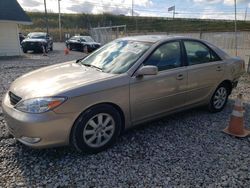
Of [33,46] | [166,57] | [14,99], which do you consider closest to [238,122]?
[166,57]

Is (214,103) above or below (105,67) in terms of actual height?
below

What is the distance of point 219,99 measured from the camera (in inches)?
194

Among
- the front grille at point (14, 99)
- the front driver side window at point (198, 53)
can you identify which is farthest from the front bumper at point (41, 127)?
the front driver side window at point (198, 53)

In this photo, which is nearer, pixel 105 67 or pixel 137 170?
pixel 137 170

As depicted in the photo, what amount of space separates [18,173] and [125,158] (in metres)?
1.31

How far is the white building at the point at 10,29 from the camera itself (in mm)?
15141

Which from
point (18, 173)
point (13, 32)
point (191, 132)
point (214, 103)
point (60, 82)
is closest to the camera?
point (18, 173)

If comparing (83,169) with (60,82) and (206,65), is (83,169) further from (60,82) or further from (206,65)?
(206,65)

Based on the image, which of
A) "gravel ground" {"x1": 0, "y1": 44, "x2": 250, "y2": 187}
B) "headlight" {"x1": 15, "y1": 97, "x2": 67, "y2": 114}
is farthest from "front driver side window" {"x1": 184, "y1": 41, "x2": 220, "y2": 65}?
"headlight" {"x1": 15, "y1": 97, "x2": 67, "y2": 114}

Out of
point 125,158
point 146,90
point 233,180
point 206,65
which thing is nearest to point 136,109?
point 146,90

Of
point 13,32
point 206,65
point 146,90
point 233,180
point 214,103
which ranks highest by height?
point 13,32

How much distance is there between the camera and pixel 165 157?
3.26 metres

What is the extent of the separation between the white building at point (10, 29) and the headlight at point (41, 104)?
1401 cm

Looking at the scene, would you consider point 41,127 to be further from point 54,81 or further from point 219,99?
point 219,99
